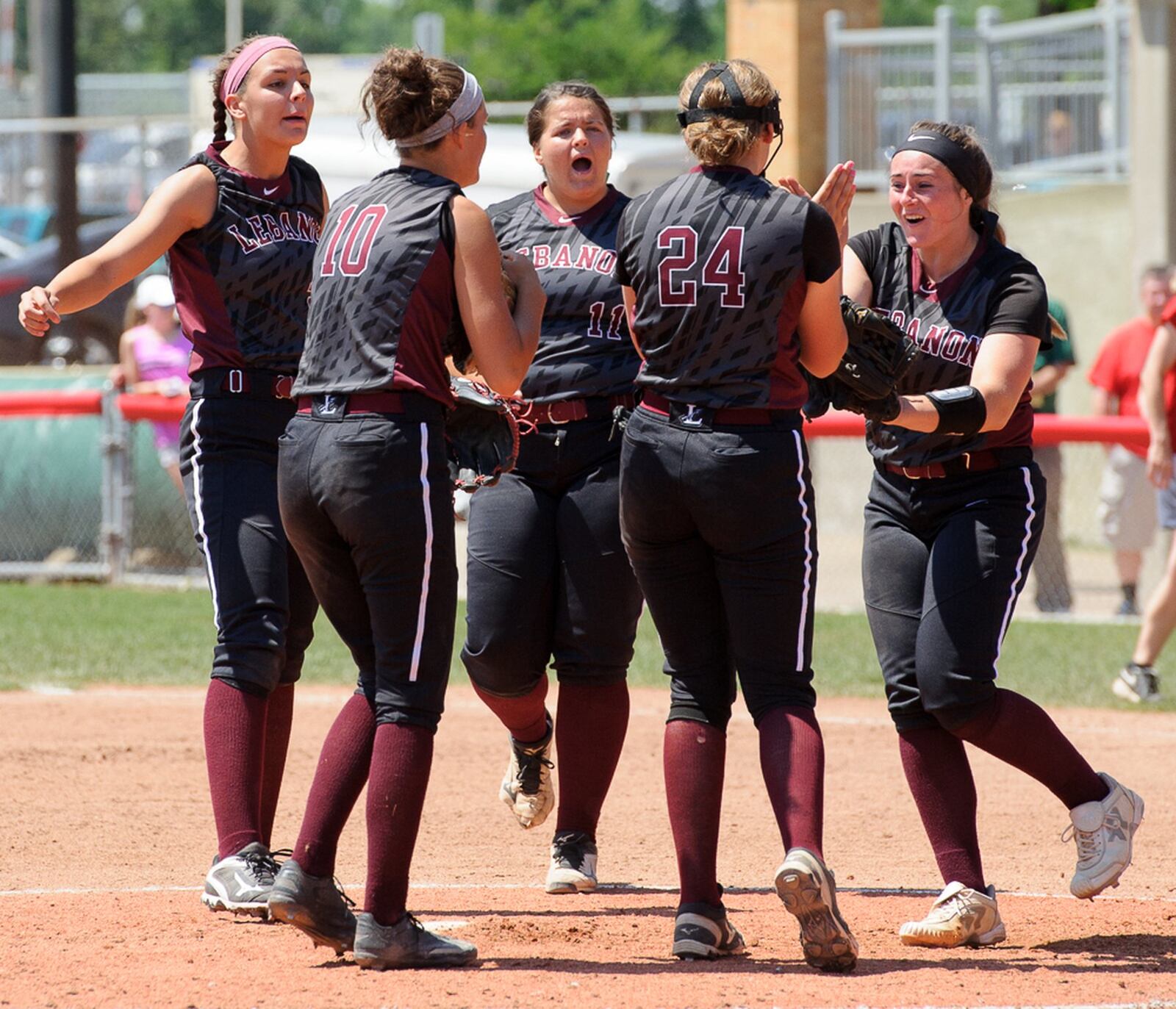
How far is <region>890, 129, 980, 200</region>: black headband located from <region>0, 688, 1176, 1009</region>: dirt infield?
2.04m

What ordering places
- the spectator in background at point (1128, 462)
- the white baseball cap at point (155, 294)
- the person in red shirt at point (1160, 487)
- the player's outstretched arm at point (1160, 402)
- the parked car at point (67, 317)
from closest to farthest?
1. the person in red shirt at point (1160, 487)
2. the player's outstretched arm at point (1160, 402)
3. the spectator in background at point (1128, 462)
4. the white baseball cap at point (155, 294)
5. the parked car at point (67, 317)

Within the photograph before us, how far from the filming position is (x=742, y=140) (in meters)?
4.27

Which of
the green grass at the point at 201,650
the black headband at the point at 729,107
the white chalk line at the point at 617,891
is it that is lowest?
the green grass at the point at 201,650

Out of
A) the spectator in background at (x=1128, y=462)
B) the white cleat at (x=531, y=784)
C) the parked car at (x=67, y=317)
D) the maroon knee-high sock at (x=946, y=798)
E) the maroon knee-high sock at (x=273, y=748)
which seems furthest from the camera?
the parked car at (x=67, y=317)

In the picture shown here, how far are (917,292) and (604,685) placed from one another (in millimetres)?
1527

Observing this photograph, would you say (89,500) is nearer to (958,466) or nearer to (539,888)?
(539,888)

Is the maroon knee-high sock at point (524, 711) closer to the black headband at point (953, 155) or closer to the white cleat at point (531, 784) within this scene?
the white cleat at point (531, 784)

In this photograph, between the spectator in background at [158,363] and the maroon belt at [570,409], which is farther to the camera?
the spectator in background at [158,363]

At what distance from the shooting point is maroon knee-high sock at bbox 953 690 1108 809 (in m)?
4.59

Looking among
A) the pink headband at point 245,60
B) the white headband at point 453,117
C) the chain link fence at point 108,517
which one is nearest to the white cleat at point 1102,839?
the white headband at point 453,117

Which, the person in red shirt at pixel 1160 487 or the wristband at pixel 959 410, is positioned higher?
the wristband at pixel 959 410

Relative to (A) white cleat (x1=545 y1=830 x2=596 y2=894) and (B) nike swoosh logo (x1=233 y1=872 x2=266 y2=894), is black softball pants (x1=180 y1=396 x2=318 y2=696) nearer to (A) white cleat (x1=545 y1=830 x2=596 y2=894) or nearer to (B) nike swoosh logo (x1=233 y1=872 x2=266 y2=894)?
(B) nike swoosh logo (x1=233 y1=872 x2=266 y2=894)

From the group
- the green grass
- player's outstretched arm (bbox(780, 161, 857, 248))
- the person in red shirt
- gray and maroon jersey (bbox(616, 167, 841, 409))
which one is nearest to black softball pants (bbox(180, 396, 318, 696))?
gray and maroon jersey (bbox(616, 167, 841, 409))

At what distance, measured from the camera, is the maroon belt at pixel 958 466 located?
4.64 metres
